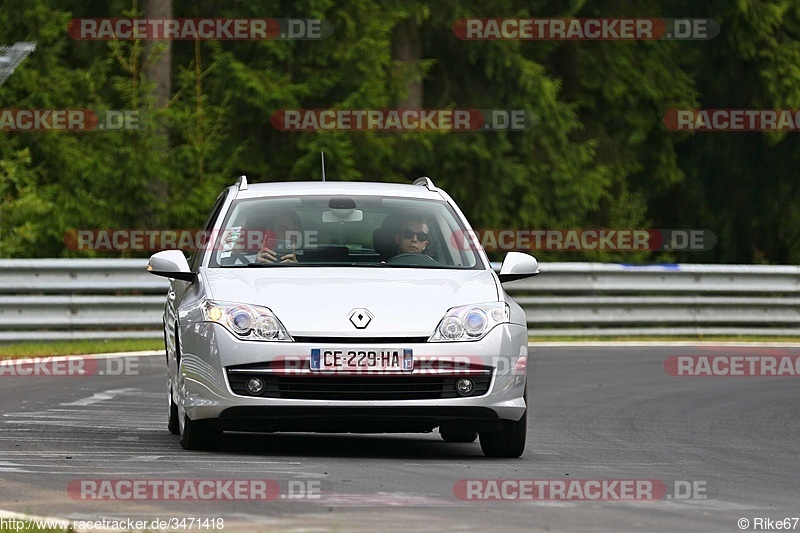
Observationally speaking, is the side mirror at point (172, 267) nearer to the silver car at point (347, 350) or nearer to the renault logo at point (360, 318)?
the silver car at point (347, 350)

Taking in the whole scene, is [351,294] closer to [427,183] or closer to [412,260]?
[412,260]

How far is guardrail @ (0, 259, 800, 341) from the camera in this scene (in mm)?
20172

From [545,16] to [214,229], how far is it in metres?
22.7

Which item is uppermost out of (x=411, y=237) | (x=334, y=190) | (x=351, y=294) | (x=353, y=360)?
(x=334, y=190)

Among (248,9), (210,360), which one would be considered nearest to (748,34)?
(248,9)

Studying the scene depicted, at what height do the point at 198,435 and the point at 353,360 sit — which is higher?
the point at 353,360

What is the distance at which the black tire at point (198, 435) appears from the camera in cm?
1022

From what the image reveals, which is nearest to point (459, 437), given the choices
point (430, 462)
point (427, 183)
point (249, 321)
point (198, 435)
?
point (430, 462)

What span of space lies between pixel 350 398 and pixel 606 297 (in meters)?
13.0

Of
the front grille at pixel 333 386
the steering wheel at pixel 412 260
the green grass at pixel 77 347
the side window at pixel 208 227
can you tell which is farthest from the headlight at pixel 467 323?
the green grass at pixel 77 347

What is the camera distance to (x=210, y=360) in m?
9.96

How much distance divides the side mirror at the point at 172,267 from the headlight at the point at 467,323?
1668mm

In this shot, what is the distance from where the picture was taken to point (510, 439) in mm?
10297

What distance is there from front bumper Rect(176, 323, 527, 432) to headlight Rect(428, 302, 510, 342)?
0.13 feet
